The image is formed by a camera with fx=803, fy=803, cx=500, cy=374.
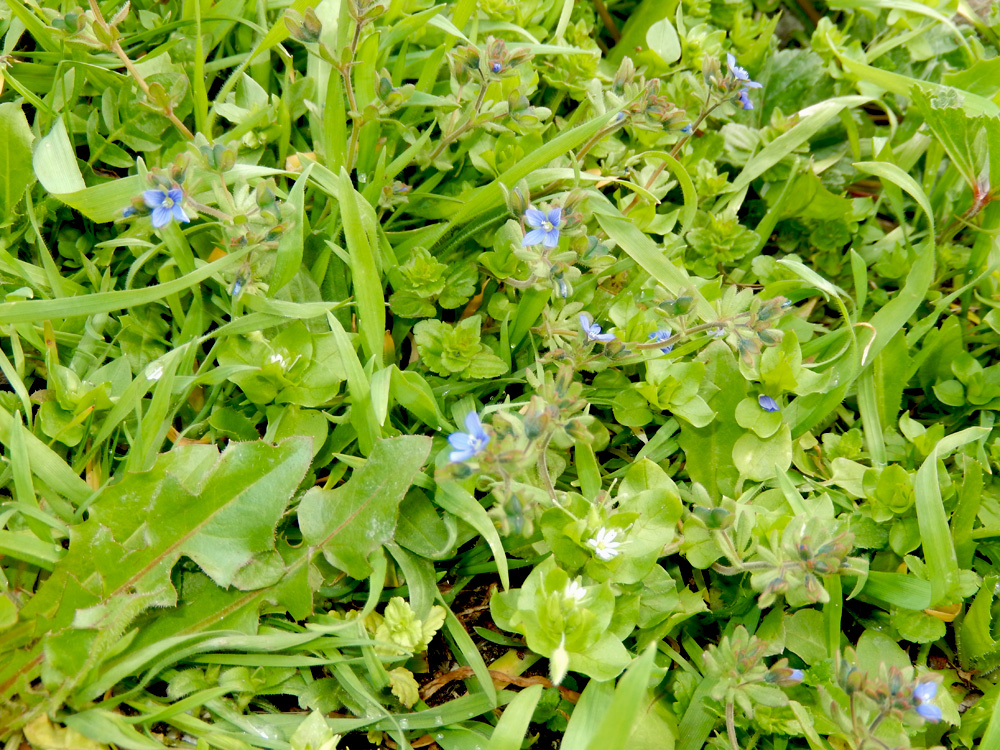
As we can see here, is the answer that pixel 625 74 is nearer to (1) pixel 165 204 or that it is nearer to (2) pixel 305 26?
(2) pixel 305 26

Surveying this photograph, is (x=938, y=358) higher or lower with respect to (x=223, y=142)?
lower

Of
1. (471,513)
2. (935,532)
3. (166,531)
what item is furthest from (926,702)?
(166,531)

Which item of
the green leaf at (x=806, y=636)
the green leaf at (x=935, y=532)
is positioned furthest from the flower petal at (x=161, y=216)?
the green leaf at (x=935, y=532)

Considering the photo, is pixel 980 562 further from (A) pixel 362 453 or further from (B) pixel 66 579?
(B) pixel 66 579

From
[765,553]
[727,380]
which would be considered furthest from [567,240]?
[765,553]

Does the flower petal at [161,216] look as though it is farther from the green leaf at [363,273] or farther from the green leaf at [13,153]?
the green leaf at [13,153]
